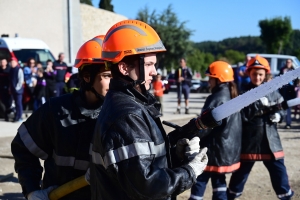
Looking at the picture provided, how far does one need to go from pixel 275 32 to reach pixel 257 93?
60.4m

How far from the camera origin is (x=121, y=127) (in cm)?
197

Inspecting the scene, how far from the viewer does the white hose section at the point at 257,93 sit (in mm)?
1999


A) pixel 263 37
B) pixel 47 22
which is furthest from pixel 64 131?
pixel 263 37

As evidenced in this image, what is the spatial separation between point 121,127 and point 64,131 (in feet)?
3.00

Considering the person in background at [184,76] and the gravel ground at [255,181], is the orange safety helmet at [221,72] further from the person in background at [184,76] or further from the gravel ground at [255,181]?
the person in background at [184,76]

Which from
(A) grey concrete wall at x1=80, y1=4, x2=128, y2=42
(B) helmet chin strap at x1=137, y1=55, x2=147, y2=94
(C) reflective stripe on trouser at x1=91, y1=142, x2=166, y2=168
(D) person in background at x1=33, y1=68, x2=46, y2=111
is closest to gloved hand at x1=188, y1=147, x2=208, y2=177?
(C) reflective stripe on trouser at x1=91, y1=142, x2=166, y2=168

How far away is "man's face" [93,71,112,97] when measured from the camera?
9.30 ft

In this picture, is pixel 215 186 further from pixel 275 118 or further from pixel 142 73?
pixel 142 73

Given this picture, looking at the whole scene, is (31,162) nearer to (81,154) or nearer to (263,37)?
(81,154)

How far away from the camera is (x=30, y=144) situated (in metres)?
2.88

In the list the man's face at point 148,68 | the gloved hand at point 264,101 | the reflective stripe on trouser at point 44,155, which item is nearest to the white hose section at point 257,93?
the man's face at point 148,68

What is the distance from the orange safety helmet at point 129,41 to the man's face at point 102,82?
567 mm

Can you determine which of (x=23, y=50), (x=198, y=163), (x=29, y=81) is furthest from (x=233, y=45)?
(x=198, y=163)

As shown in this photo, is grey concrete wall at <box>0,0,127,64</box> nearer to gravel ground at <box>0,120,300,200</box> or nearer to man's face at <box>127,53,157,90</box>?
gravel ground at <box>0,120,300,200</box>
